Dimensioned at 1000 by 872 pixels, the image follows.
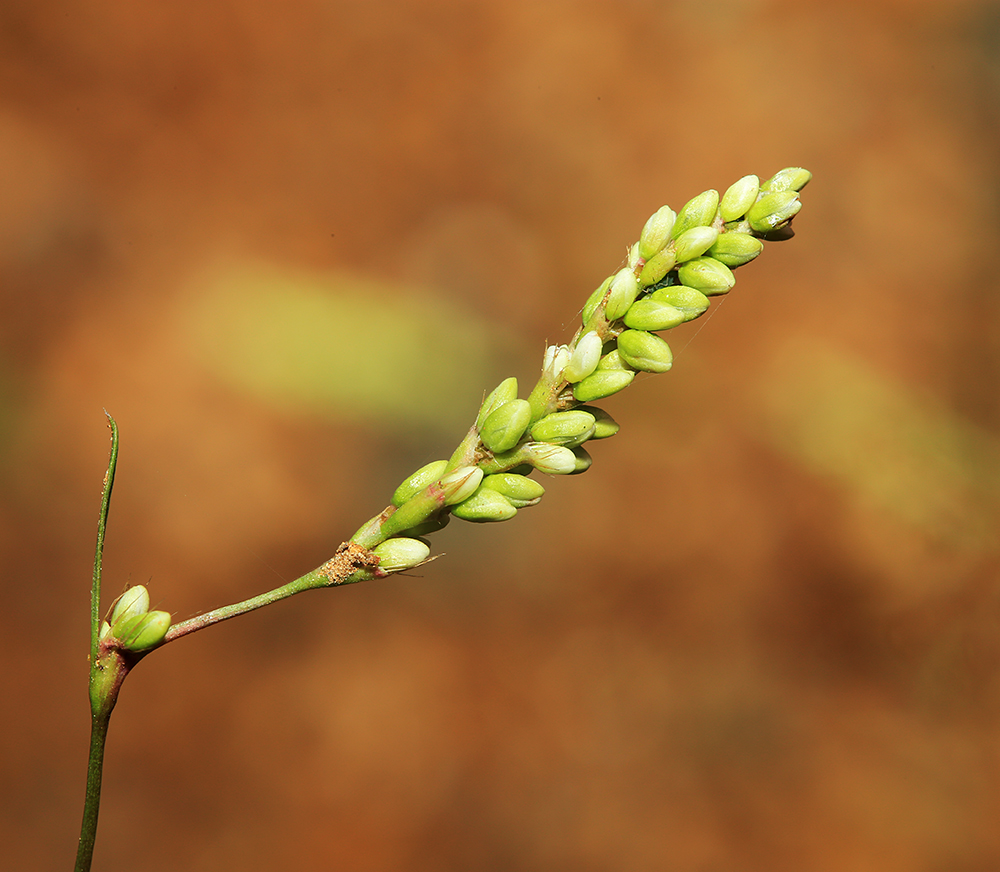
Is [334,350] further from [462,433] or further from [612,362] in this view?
[612,362]

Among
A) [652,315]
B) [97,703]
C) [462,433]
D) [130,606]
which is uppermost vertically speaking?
[462,433]

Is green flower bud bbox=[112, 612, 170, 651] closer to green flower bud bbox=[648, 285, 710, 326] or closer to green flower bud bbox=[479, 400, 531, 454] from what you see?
green flower bud bbox=[479, 400, 531, 454]

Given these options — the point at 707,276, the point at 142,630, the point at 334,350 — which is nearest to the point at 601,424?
the point at 707,276

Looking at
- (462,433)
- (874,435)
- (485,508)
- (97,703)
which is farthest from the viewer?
(874,435)

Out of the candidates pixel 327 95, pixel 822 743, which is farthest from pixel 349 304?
pixel 822 743

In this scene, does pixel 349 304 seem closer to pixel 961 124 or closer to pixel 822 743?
pixel 822 743

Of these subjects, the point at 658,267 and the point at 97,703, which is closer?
the point at 97,703

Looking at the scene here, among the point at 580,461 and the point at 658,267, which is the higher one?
the point at 658,267

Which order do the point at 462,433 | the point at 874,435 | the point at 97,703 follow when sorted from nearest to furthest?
the point at 97,703 < the point at 462,433 < the point at 874,435
